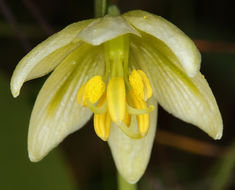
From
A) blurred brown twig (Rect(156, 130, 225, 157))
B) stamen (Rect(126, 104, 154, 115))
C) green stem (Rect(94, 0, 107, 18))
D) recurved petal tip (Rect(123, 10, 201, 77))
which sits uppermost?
green stem (Rect(94, 0, 107, 18))

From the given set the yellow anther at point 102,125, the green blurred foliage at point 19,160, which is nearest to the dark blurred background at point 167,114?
the green blurred foliage at point 19,160

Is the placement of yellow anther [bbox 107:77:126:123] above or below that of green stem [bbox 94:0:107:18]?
below

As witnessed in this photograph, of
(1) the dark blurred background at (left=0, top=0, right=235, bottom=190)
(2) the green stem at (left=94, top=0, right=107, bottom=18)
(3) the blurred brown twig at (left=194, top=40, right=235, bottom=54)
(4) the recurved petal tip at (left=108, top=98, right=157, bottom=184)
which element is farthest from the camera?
(1) the dark blurred background at (left=0, top=0, right=235, bottom=190)

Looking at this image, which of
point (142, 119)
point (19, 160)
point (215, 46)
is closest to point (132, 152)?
point (142, 119)

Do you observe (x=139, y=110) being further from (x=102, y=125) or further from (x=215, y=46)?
(x=215, y=46)

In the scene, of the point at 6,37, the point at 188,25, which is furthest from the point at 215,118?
the point at 6,37

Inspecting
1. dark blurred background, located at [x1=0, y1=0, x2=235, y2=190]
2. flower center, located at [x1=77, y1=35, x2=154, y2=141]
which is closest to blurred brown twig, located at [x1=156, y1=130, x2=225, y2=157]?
dark blurred background, located at [x1=0, y1=0, x2=235, y2=190]

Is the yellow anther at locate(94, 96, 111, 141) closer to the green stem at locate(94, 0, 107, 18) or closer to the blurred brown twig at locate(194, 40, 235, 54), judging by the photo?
the green stem at locate(94, 0, 107, 18)
